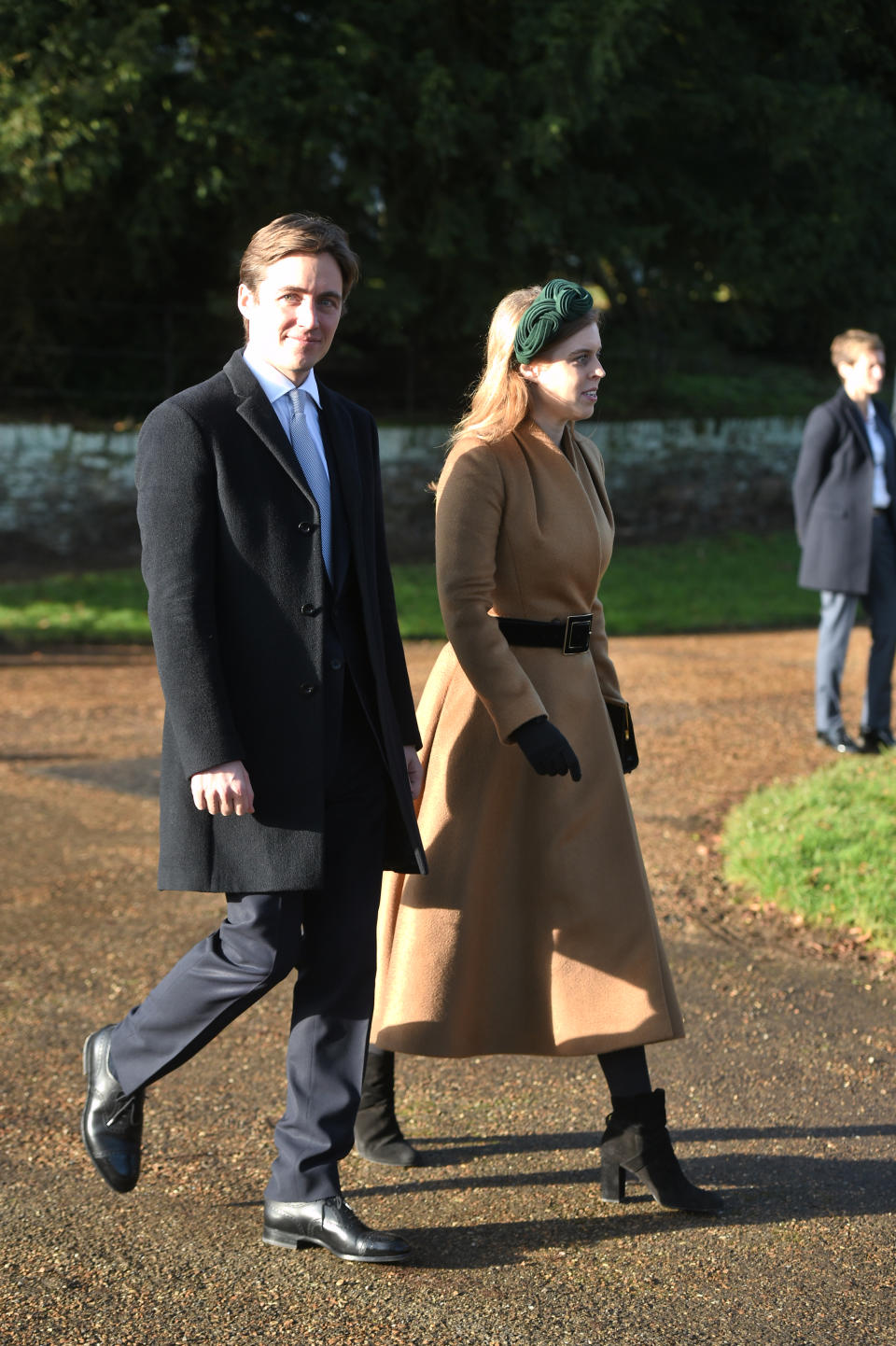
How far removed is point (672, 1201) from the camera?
11.6 feet

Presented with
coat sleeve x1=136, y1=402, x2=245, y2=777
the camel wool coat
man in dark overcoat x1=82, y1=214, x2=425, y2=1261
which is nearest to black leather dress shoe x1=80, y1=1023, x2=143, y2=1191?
man in dark overcoat x1=82, y1=214, x2=425, y2=1261

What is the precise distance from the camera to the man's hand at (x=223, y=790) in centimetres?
314

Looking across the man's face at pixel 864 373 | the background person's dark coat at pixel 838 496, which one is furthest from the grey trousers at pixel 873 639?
the man's face at pixel 864 373

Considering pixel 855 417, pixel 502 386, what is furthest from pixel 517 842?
pixel 855 417

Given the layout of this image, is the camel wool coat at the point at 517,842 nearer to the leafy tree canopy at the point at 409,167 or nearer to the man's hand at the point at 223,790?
the man's hand at the point at 223,790

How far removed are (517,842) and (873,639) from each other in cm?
535

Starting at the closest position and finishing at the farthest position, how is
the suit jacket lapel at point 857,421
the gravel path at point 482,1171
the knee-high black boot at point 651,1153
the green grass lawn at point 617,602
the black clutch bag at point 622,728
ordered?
the gravel path at point 482,1171 → the knee-high black boot at point 651,1153 → the black clutch bag at point 622,728 → the suit jacket lapel at point 857,421 → the green grass lawn at point 617,602

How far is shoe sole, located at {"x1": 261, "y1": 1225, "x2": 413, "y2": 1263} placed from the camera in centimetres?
327

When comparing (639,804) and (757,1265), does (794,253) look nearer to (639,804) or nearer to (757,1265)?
(639,804)

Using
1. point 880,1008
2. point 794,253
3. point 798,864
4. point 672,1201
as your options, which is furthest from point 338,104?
point 672,1201

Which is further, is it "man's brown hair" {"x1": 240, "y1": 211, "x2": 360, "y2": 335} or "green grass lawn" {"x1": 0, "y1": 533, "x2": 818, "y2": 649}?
"green grass lawn" {"x1": 0, "y1": 533, "x2": 818, "y2": 649}

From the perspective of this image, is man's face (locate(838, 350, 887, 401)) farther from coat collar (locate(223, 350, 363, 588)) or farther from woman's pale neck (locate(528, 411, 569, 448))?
coat collar (locate(223, 350, 363, 588))

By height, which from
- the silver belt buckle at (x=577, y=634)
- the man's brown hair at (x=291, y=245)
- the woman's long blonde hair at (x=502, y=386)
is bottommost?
the silver belt buckle at (x=577, y=634)

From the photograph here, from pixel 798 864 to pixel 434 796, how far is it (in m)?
2.78
